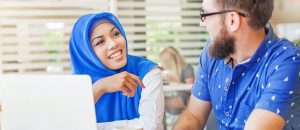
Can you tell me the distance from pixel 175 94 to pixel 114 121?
190 cm

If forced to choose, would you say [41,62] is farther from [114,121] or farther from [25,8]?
[114,121]

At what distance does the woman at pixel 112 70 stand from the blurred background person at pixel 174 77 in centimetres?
177

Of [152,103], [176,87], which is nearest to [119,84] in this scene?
[152,103]

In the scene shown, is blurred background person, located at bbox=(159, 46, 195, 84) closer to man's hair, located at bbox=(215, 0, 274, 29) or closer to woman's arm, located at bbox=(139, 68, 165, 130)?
woman's arm, located at bbox=(139, 68, 165, 130)

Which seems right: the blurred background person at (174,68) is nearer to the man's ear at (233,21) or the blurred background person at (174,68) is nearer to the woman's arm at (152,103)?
the woman's arm at (152,103)

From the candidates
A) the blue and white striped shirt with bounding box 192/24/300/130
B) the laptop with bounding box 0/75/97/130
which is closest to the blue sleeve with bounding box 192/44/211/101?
the blue and white striped shirt with bounding box 192/24/300/130

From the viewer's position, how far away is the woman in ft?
5.90

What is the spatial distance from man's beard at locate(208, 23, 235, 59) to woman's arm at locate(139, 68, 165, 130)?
34 cm

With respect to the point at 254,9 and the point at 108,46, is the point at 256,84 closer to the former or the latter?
the point at 254,9

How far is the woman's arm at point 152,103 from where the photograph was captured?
176 cm

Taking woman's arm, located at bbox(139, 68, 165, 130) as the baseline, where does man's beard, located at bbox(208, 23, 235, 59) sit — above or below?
above

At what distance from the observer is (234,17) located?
5.17 ft

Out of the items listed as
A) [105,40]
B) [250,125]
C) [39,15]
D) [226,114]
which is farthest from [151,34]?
[250,125]

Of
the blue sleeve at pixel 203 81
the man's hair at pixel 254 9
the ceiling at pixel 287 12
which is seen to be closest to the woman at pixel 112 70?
the blue sleeve at pixel 203 81
